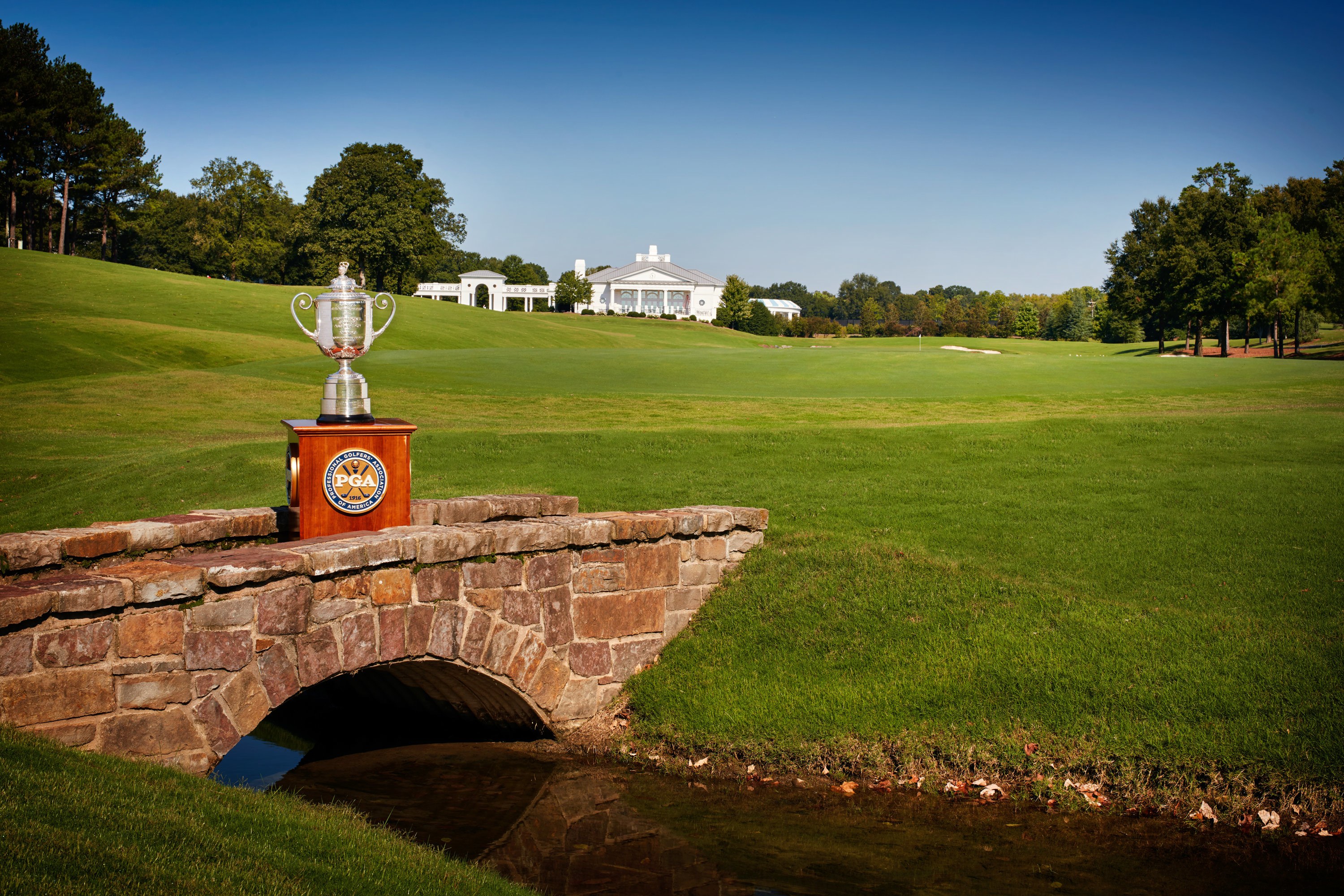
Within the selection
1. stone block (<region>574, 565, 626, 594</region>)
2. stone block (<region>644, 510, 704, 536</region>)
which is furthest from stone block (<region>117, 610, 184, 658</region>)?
stone block (<region>644, 510, 704, 536</region>)

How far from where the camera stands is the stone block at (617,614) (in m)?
8.08

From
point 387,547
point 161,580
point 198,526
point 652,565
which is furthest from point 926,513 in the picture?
point 161,580

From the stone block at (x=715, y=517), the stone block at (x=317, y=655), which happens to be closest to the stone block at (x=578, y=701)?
the stone block at (x=715, y=517)

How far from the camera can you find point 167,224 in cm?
8412

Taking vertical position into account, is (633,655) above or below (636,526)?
below

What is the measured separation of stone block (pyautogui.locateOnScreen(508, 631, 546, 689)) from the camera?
7527 mm

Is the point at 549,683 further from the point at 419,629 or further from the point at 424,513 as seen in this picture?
the point at 424,513

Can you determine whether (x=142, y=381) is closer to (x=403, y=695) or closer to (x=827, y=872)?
(x=403, y=695)

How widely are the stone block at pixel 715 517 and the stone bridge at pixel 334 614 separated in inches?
0.9

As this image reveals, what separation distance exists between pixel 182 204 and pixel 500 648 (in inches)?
3636

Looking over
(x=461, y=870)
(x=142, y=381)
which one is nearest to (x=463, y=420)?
(x=142, y=381)

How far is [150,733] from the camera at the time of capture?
5.50 m

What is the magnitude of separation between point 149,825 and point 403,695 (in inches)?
187

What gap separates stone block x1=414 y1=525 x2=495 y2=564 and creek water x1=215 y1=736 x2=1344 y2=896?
1814 mm
